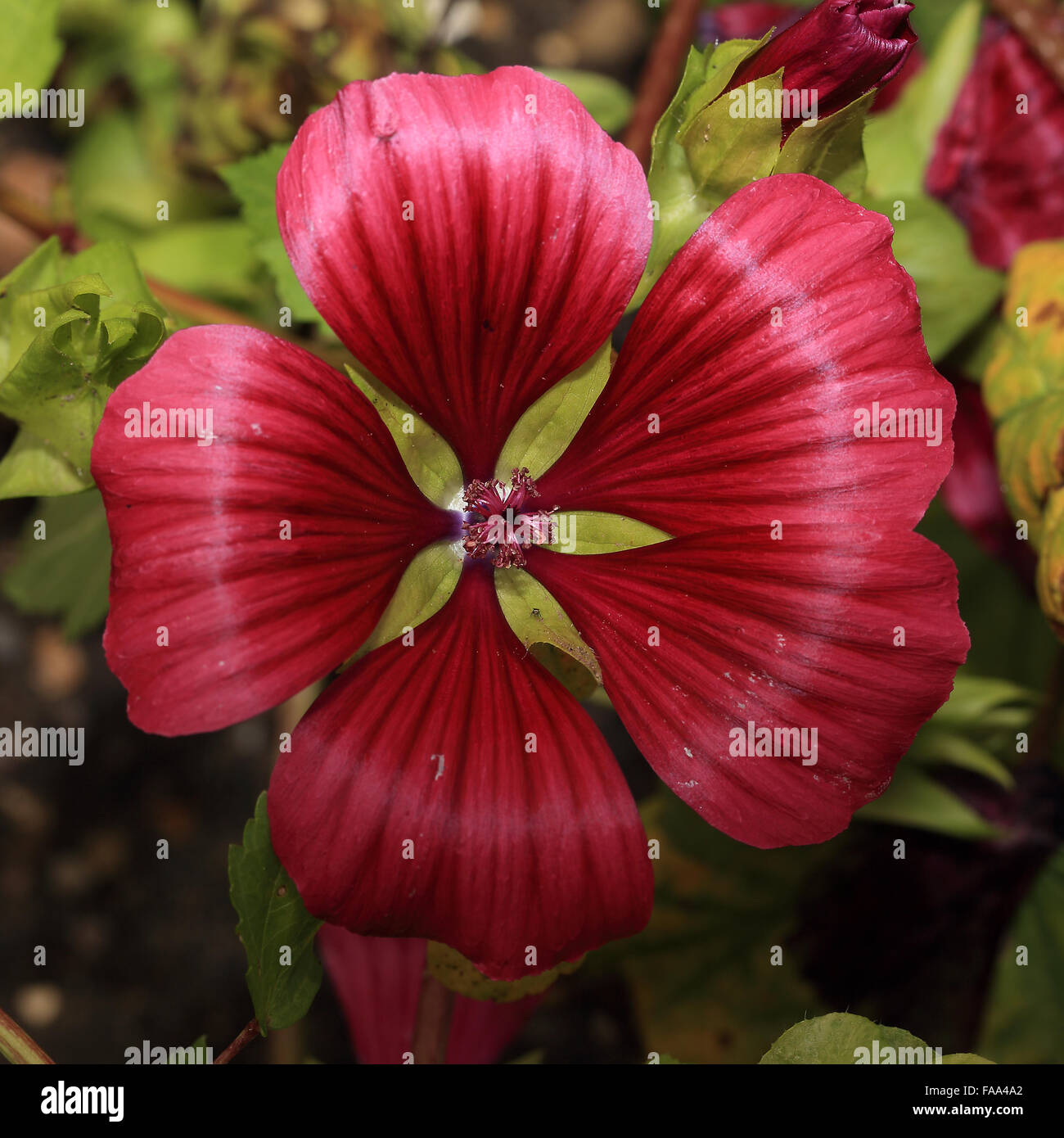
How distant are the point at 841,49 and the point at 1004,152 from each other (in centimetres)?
57

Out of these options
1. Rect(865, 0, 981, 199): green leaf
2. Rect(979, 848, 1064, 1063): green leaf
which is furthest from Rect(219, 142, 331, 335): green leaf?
Rect(979, 848, 1064, 1063): green leaf

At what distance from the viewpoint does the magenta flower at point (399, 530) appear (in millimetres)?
436

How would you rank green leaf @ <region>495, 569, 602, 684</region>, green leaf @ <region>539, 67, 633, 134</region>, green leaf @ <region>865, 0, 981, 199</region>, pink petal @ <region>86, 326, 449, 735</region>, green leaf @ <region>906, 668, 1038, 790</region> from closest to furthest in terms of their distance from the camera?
pink petal @ <region>86, 326, 449, 735</region> → green leaf @ <region>495, 569, 602, 684</region> → green leaf @ <region>906, 668, 1038, 790</region> → green leaf @ <region>865, 0, 981, 199</region> → green leaf @ <region>539, 67, 633, 134</region>

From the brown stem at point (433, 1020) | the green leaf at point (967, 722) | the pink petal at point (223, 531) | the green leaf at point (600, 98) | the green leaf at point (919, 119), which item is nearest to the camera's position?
the pink petal at point (223, 531)

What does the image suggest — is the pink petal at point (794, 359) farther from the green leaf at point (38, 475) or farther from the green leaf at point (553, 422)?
the green leaf at point (38, 475)

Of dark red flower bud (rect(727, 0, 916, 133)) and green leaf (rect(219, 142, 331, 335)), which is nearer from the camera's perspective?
dark red flower bud (rect(727, 0, 916, 133))

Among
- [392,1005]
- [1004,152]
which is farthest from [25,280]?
[1004,152]

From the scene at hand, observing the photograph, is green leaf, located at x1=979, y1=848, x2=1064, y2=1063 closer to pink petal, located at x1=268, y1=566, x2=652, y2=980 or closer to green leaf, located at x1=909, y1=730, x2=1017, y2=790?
green leaf, located at x1=909, y1=730, x2=1017, y2=790

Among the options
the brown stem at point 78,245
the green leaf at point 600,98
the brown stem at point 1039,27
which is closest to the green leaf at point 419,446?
the brown stem at point 78,245

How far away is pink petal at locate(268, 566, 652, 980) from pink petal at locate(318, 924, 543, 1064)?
334mm

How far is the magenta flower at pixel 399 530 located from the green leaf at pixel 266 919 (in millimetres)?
62

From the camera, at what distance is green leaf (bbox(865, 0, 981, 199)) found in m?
0.91

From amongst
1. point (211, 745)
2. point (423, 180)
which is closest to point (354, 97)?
point (423, 180)

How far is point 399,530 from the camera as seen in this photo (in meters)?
0.51
